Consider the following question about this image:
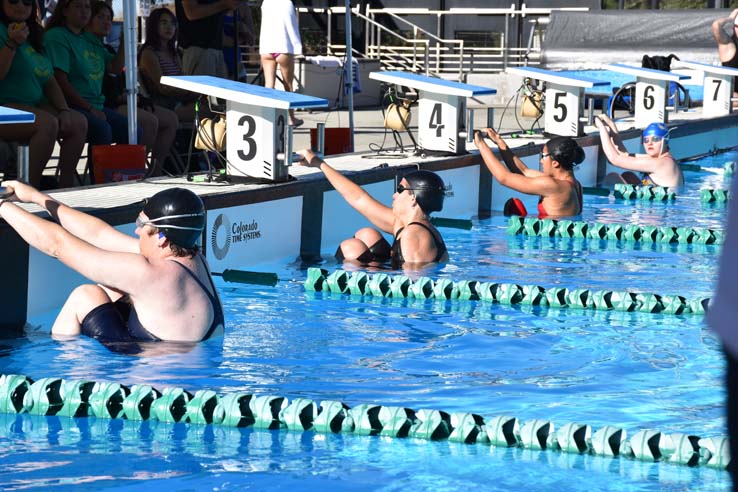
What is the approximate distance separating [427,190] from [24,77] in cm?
277

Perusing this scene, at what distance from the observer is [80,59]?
27.9 ft

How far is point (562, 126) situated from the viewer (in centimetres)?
1323

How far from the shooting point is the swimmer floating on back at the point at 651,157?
1177 centimetres

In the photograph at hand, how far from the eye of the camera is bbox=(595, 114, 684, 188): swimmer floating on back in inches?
463

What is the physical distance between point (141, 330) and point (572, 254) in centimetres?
429

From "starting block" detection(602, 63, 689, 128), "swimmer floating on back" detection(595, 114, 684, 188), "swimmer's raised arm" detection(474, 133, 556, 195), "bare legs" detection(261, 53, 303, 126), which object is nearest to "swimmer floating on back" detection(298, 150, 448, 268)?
"swimmer's raised arm" detection(474, 133, 556, 195)

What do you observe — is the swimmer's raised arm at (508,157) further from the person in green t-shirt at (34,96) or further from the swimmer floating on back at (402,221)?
the person in green t-shirt at (34,96)

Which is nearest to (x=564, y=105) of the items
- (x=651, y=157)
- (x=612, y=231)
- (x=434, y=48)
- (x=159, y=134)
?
(x=651, y=157)

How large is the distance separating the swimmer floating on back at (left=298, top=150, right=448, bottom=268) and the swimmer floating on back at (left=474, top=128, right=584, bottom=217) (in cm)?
226

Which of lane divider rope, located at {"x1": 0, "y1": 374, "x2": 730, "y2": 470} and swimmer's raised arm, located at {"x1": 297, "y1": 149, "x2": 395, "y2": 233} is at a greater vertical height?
swimmer's raised arm, located at {"x1": 297, "y1": 149, "x2": 395, "y2": 233}

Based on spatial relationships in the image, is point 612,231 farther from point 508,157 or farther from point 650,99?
point 650,99

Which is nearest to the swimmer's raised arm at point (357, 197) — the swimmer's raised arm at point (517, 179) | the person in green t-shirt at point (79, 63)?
the person in green t-shirt at point (79, 63)

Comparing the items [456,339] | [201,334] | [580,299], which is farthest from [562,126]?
[201,334]

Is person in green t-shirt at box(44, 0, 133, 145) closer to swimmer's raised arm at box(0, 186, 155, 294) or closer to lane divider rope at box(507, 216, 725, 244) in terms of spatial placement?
lane divider rope at box(507, 216, 725, 244)
